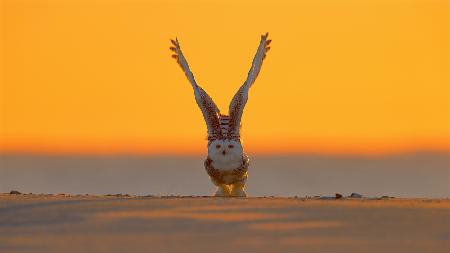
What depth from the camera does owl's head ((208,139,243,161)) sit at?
2466 cm

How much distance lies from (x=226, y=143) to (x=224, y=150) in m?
0.15

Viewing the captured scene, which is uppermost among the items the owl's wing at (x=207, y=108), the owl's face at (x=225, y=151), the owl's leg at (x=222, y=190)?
the owl's wing at (x=207, y=108)

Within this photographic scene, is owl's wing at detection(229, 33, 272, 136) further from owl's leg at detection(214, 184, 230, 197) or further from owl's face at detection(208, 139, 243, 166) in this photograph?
owl's leg at detection(214, 184, 230, 197)

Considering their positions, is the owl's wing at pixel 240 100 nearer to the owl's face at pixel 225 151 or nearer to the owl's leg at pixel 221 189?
the owl's face at pixel 225 151

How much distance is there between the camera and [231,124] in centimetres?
2516

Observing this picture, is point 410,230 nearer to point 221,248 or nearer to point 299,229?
point 299,229

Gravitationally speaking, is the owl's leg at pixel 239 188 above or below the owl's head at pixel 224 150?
below

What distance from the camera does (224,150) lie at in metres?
24.7

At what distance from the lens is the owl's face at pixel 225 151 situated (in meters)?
24.7

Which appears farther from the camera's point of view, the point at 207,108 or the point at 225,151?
the point at 207,108

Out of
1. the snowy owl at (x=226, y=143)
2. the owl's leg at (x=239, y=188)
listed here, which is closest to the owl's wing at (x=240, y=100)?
the snowy owl at (x=226, y=143)

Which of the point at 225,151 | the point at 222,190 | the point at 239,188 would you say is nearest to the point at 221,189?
the point at 222,190

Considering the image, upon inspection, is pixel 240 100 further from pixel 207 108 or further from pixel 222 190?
pixel 222 190

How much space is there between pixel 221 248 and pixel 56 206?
4.12 meters
